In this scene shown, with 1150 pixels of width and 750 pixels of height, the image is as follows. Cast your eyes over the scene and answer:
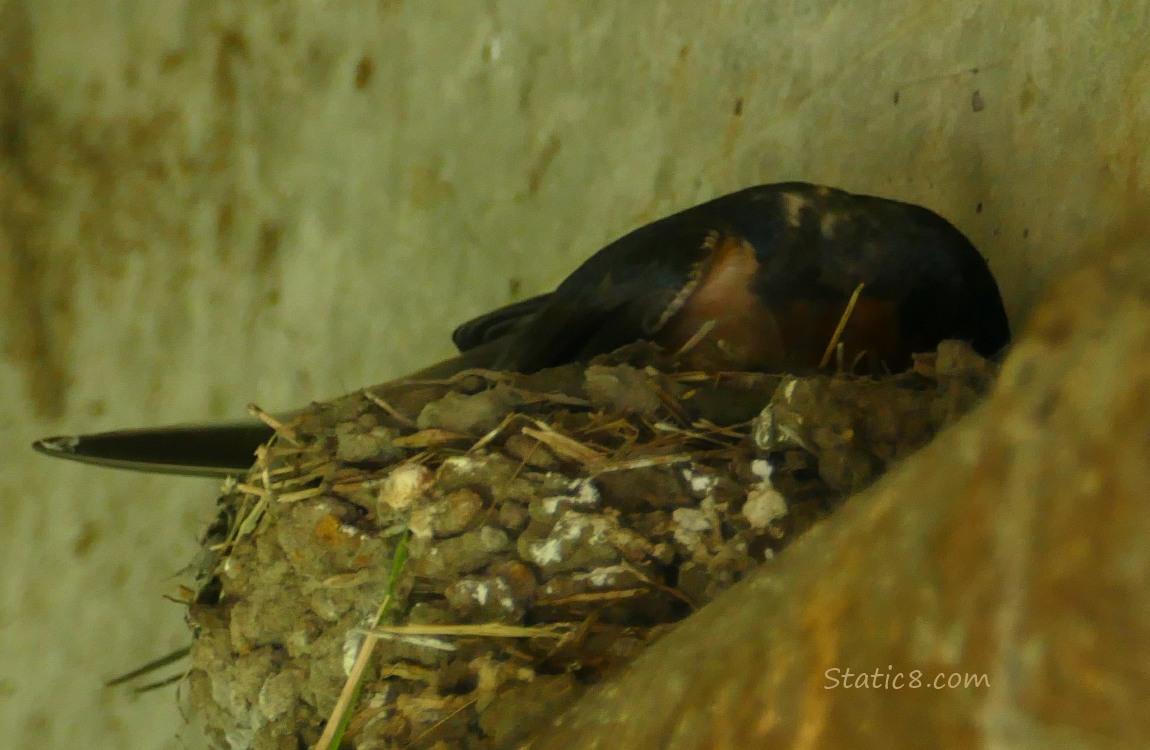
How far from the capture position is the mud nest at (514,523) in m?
0.97

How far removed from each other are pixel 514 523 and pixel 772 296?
521 mm

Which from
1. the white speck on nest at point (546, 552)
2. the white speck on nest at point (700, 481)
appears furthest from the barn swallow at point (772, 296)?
the white speck on nest at point (546, 552)

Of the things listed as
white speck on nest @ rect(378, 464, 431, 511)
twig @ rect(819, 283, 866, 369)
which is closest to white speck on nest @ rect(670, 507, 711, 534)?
white speck on nest @ rect(378, 464, 431, 511)

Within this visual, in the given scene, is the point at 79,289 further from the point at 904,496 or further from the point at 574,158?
the point at 904,496

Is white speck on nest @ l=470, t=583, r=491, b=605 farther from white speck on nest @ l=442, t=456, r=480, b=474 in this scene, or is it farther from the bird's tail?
the bird's tail

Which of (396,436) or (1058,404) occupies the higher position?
(1058,404)

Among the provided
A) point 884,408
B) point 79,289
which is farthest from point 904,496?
point 79,289

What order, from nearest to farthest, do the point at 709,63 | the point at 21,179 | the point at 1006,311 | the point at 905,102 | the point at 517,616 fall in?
1. the point at 517,616
2. the point at 1006,311
3. the point at 905,102
4. the point at 21,179
5. the point at 709,63

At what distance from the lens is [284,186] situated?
2.09m

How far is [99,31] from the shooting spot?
1867 millimetres

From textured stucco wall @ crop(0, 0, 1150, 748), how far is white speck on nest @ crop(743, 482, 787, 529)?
808 millimetres

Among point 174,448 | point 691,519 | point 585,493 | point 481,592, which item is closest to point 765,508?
point 691,519

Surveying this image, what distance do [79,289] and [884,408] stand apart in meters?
1.58

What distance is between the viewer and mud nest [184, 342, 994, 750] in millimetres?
965
